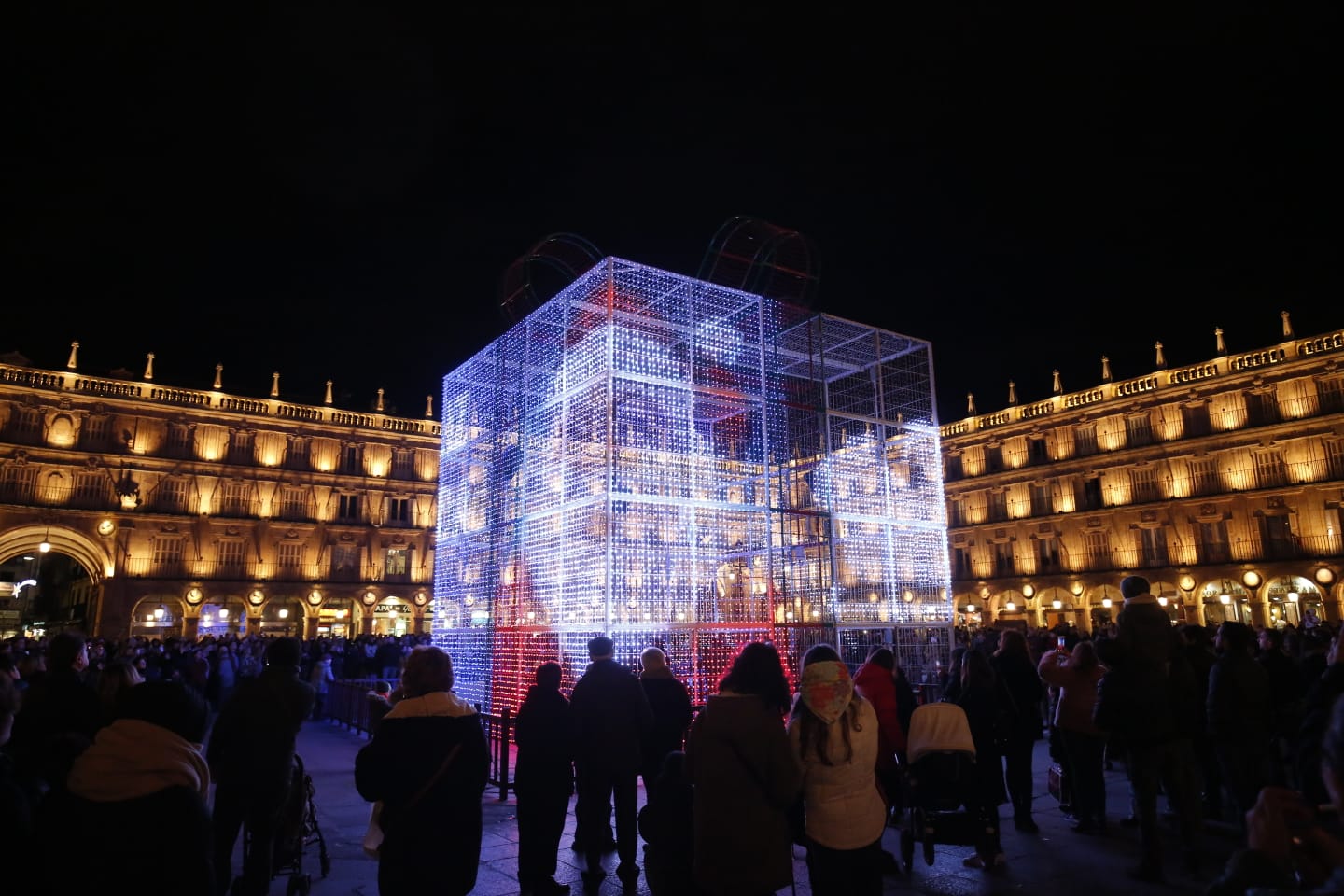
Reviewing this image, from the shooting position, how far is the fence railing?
808cm

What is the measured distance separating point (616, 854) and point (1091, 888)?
3228mm

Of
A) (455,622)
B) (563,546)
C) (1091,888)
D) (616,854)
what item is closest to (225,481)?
(455,622)

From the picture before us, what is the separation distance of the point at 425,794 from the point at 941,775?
131 inches

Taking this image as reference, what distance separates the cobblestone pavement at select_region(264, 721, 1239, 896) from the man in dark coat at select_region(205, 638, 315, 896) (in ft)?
2.86

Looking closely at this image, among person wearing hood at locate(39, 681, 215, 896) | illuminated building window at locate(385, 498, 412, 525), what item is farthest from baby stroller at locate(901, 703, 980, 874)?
illuminated building window at locate(385, 498, 412, 525)

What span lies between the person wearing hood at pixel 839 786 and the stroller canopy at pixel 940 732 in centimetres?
178

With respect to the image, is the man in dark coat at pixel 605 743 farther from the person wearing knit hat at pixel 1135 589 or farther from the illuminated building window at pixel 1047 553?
the illuminated building window at pixel 1047 553

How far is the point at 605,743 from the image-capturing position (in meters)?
5.31

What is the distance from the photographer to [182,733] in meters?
2.91

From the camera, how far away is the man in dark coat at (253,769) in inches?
179

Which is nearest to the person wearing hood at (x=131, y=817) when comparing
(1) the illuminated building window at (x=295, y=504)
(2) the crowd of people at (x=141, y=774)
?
(2) the crowd of people at (x=141, y=774)

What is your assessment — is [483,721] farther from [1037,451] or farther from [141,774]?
[1037,451]

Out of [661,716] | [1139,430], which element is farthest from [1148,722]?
[1139,430]

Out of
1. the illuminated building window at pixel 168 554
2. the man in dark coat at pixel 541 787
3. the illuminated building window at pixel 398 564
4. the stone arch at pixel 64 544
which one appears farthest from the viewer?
the illuminated building window at pixel 398 564
